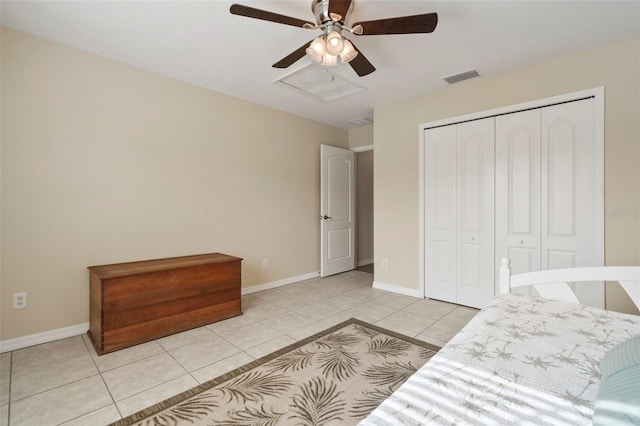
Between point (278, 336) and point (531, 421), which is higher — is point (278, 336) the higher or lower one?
the lower one

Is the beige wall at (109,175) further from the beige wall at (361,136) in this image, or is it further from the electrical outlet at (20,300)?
the beige wall at (361,136)

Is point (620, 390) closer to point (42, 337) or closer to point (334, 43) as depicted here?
point (334, 43)

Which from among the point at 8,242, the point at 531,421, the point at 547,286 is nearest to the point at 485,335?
the point at 531,421

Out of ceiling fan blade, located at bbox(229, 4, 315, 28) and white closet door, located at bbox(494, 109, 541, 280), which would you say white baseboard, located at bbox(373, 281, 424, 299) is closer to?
white closet door, located at bbox(494, 109, 541, 280)

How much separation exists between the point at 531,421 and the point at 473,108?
3.14m

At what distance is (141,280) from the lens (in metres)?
2.39

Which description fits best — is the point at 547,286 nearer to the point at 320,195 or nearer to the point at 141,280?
the point at 141,280

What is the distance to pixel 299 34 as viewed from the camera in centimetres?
232

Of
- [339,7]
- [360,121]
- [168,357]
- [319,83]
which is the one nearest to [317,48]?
[339,7]

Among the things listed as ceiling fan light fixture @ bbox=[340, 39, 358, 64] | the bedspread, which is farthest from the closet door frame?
ceiling fan light fixture @ bbox=[340, 39, 358, 64]

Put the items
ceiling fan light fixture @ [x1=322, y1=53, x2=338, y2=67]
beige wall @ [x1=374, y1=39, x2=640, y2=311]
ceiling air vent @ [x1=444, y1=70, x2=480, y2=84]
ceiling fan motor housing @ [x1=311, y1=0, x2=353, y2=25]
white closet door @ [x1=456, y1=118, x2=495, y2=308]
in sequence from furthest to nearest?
white closet door @ [x1=456, y1=118, x2=495, y2=308]
ceiling air vent @ [x1=444, y1=70, x2=480, y2=84]
beige wall @ [x1=374, y1=39, x2=640, y2=311]
ceiling fan light fixture @ [x1=322, y1=53, x2=338, y2=67]
ceiling fan motor housing @ [x1=311, y1=0, x2=353, y2=25]

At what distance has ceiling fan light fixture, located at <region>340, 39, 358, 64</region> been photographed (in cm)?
188

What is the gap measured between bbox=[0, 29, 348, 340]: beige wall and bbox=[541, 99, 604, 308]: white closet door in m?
3.07

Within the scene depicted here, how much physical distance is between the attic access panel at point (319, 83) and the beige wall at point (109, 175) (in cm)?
84
